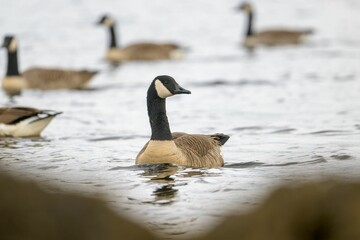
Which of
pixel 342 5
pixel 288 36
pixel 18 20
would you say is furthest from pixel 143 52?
pixel 342 5

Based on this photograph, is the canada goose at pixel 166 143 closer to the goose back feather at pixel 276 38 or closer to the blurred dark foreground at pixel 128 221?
the blurred dark foreground at pixel 128 221

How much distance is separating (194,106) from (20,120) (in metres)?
5.03

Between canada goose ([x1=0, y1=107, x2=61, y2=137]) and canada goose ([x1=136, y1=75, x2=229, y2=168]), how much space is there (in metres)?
3.21

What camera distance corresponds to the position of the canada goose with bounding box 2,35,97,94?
2056 cm

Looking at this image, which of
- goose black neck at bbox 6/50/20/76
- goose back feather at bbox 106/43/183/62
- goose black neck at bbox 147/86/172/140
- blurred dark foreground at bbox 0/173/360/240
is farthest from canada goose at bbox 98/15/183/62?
blurred dark foreground at bbox 0/173/360/240

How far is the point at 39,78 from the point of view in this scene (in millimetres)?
20609

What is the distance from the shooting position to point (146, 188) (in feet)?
32.0

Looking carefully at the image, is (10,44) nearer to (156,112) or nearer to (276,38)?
(156,112)

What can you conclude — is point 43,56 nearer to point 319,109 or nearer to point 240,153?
point 319,109

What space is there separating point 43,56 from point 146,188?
694 inches

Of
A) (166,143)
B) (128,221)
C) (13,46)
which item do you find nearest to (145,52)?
(13,46)

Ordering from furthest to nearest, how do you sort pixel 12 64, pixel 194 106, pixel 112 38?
pixel 112 38 < pixel 12 64 < pixel 194 106

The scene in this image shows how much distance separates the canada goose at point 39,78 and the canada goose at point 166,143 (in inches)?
394

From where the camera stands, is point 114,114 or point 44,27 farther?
point 44,27
